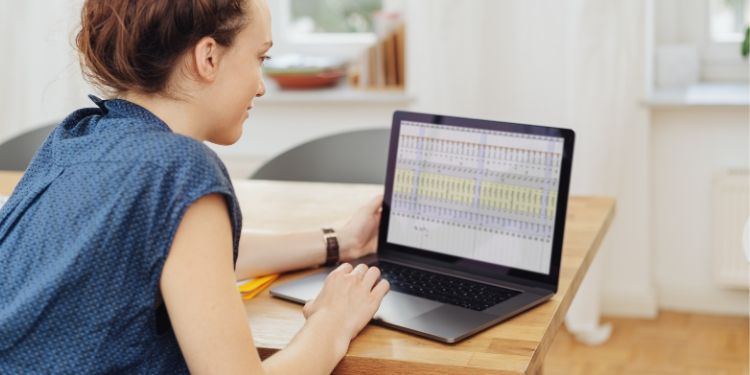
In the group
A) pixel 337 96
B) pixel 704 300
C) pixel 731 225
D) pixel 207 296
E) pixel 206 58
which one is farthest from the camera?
pixel 337 96

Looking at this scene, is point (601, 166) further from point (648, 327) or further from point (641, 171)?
point (648, 327)

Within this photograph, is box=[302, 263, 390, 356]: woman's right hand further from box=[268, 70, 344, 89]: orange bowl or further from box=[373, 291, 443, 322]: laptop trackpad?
box=[268, 70, 344, 89]: orange bowl

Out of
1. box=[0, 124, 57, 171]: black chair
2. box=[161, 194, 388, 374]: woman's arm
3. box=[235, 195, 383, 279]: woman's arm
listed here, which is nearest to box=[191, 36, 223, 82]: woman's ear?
box=[161, 194, 388, 374]: woman's arm

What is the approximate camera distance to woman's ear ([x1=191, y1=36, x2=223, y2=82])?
1189 mm

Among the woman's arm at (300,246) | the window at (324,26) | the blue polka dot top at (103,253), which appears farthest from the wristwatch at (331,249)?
the window at (324,26)

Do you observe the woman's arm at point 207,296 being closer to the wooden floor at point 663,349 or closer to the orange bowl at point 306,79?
the wooden floor at point 663,349

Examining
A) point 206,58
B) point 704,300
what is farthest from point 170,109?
point 704,300

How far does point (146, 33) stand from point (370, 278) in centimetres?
45

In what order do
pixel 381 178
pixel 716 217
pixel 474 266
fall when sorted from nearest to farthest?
pixel 474 266
pixel 381 178
pixel 716 217

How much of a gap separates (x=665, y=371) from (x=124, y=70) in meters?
2.19

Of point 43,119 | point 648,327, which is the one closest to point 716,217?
point 648,327

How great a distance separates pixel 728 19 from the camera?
3398mm

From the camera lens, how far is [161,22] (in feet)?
3.79

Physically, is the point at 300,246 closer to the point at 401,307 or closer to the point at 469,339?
the point at 401,307
